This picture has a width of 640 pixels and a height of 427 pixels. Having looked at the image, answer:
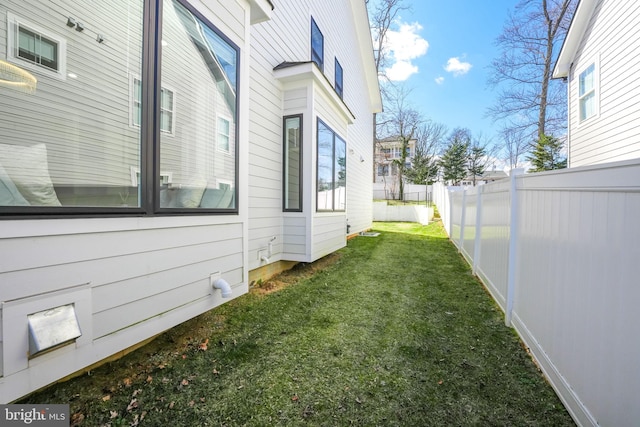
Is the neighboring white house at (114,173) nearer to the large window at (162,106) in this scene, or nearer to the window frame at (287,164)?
the large window at (162,106)

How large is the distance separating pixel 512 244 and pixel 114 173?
3.64 metres

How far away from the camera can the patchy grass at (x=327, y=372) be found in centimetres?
181

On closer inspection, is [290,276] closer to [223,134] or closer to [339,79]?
[223,134]

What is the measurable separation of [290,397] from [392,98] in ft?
65.9

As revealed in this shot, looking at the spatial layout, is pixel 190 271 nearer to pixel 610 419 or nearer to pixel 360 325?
pixel 360 325

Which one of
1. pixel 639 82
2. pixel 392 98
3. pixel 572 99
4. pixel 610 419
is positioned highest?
pixel 392 98

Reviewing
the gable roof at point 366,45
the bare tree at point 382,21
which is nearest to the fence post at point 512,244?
the gable roof at point 366,45

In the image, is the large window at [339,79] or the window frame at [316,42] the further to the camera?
the large window at [339,79]

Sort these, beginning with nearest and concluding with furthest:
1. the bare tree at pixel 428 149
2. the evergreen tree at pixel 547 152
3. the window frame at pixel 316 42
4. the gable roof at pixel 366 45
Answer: the window frame at pixel 316 42
the gable roof at pixel 366 45
the evergreen tree at pixel 547 152
the bare tree at pixel 428 149

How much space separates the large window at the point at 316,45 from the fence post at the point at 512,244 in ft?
17.8

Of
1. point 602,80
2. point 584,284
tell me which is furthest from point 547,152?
point 584,284

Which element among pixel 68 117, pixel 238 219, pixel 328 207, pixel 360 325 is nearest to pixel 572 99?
pixel 328 207

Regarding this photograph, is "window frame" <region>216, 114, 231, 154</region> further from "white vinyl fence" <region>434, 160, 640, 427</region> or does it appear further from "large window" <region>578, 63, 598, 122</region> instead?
"large window" <region>578, 63, 598, 122</region>

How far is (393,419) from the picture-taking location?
178cm
